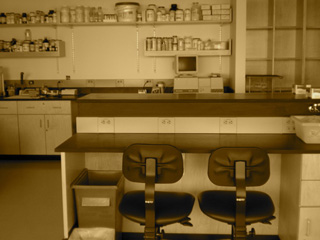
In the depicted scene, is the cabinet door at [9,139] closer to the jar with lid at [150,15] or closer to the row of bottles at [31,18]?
the row of bottles at [31,18]

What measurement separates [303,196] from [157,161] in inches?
37.8

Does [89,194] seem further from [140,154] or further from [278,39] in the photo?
[278,39]

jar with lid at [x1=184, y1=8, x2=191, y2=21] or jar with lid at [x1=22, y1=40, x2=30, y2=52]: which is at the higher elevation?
jar with lid at [x1=184, y1=8, x2=191, y2=21]

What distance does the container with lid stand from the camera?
4.97 meters

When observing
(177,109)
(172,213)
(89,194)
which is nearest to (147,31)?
(177,109)

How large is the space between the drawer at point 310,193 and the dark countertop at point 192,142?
0.21 meters

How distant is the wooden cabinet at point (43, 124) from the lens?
4.81 meters

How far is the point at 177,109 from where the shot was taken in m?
2.71

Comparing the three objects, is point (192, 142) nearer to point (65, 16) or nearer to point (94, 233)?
point (94, 233)

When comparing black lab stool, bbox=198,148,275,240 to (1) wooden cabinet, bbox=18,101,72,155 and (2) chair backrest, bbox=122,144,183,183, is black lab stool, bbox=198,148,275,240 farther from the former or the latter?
(1) wooden cabinet, bbox=18,101,72,155

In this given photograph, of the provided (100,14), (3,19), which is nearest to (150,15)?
(100,14)

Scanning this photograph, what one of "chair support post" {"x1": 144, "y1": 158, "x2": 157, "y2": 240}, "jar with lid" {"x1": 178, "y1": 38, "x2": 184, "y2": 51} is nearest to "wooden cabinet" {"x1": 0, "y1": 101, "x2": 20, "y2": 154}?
"jar with lid" {"x1": 178, "y1": 38, "x2": 184, "y2": 51}

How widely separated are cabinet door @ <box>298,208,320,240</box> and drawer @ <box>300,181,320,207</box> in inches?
1.9

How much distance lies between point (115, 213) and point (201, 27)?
11.5ft
